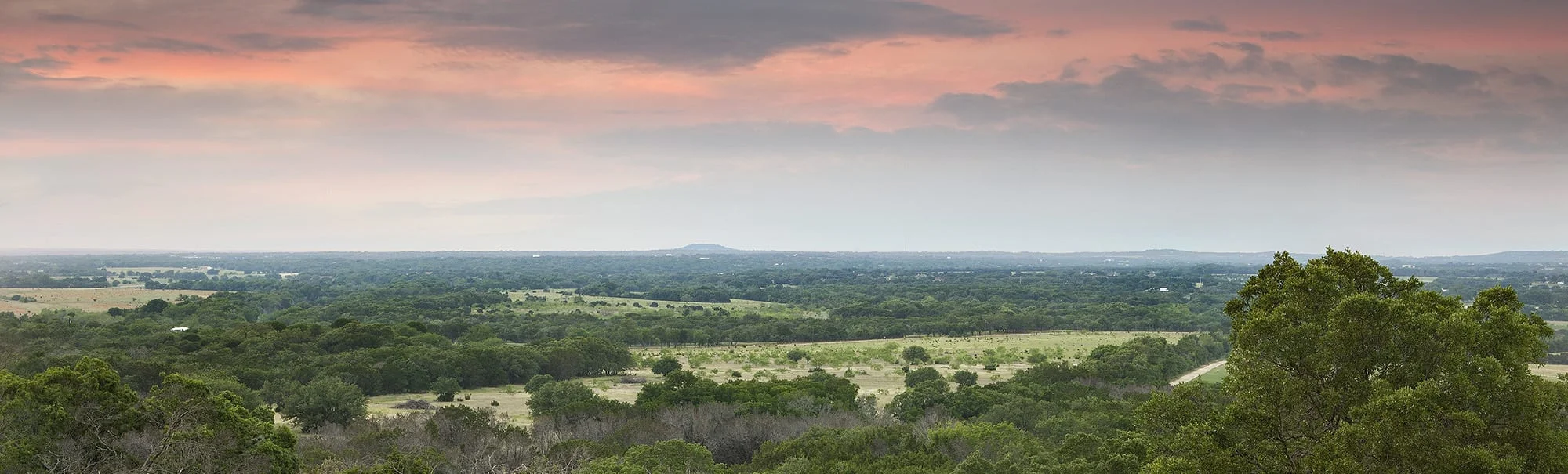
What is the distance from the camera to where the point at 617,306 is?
167 metres

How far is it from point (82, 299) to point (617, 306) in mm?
85024

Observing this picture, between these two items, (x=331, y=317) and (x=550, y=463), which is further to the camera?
(x=331, y=317)

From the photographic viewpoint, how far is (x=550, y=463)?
2936 centimetres

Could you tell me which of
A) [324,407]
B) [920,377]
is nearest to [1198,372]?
[920,377]

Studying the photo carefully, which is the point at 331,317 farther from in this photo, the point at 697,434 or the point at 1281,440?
the point at 1281,440

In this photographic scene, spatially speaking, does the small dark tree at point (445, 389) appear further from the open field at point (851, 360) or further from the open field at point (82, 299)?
the open field at point (82, 299)

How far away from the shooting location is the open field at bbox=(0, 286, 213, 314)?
138 meters

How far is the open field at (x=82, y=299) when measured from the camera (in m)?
138

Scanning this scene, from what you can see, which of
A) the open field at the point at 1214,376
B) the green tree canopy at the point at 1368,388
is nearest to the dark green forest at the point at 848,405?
the green tree canopy at the point at 1368,388

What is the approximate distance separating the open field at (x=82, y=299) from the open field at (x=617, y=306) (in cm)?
5164

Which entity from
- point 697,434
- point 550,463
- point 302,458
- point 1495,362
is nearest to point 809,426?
point 697,434

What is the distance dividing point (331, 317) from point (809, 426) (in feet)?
326

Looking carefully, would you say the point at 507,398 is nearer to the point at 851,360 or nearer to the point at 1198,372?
the point at 851,360

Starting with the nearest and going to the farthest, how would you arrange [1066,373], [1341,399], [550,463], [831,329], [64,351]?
[1341,399] < [550,463] < [1066,373] < [64,351] < [831,329]
